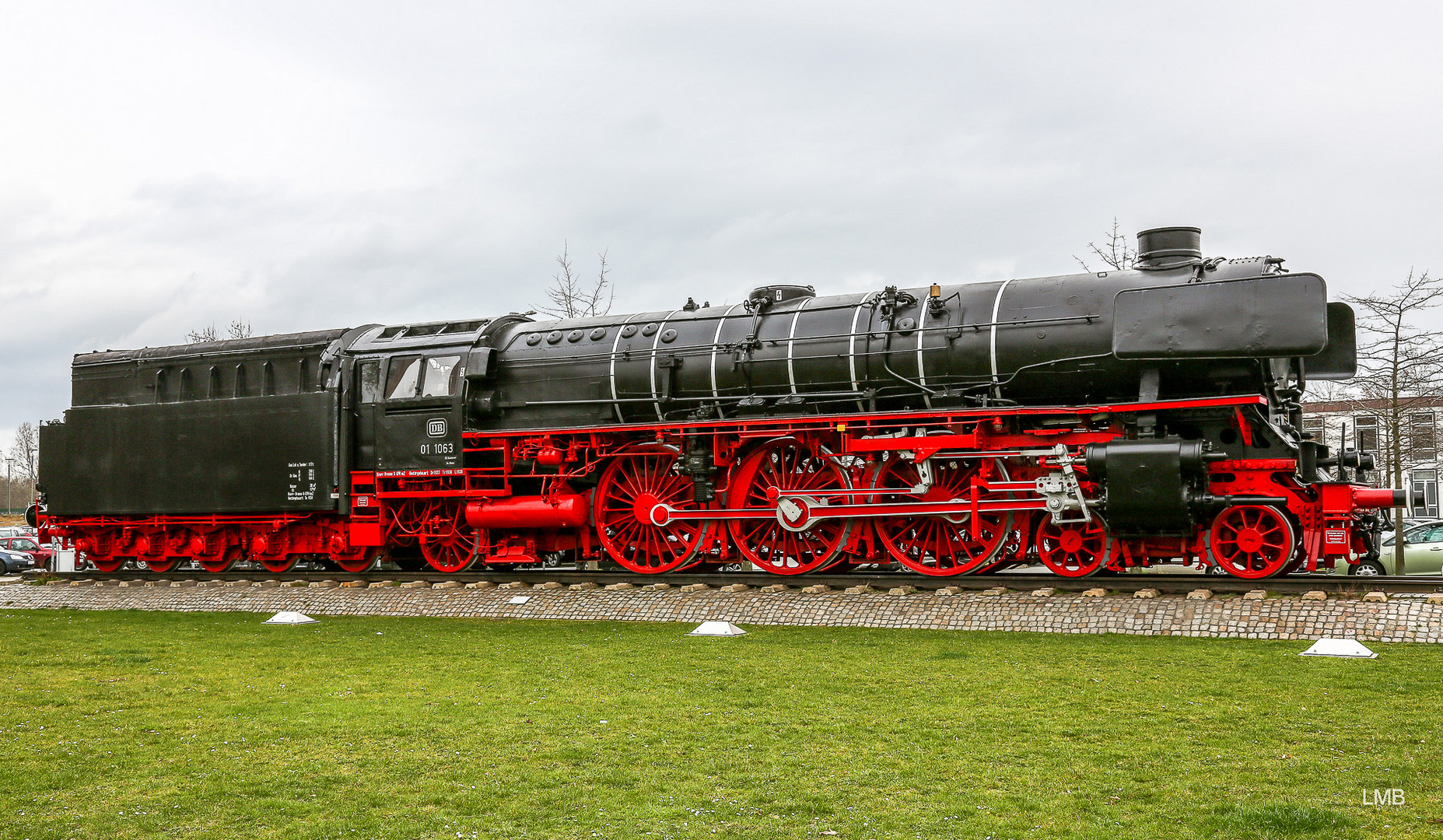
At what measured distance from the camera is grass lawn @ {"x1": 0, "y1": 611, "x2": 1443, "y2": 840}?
5887 mm

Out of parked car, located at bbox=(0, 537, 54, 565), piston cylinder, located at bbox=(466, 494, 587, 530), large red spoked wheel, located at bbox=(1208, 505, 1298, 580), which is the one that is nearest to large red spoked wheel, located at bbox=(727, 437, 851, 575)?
piston cylinder, located at bbox=(466, 494, 587, 530)

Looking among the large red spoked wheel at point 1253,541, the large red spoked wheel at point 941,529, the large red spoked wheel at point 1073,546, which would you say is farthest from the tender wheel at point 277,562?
the large red spoked wheel at point 1253,541

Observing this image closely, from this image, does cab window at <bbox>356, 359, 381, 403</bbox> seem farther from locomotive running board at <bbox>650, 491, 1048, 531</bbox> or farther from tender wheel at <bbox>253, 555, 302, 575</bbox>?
locomotive running board at <bbox>650, 491, 1048, 531</bbox>

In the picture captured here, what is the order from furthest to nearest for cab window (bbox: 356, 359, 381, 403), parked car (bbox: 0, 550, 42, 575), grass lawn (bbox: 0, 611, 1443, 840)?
parked car (bbox: 0, 550, 42, 575)
cab window (bbox: 356, 359, 381, 403)
grass lawn (bbox: 0, 611, 1443, 840)

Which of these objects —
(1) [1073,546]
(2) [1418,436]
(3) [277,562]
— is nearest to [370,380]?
(3) [277,562]

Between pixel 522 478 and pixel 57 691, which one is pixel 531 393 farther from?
pixel 57 691

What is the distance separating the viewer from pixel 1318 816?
18.4ft

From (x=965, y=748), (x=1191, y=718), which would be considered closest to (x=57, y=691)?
(x=965, y=748)

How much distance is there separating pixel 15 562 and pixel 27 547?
3.96m

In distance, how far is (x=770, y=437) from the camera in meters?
16.8

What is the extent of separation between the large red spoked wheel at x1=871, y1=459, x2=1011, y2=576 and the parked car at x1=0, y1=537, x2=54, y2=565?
26.7 metres

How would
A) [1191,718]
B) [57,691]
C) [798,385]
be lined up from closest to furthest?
[1191,718]
[57,691]
[798,385]

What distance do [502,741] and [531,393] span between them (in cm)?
1184

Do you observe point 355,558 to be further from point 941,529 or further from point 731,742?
point 731,742
